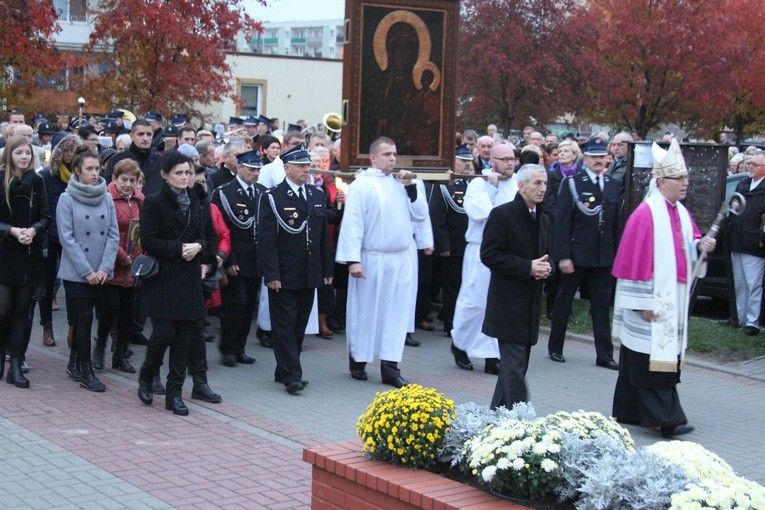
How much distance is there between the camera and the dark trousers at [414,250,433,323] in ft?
43.9

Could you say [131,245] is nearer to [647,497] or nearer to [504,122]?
[647,497]

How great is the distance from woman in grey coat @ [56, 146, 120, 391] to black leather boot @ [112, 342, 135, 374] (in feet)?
2.49

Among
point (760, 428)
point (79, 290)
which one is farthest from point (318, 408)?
point (760, 428)

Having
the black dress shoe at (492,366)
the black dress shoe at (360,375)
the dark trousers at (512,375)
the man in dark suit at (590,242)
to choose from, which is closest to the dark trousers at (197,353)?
the black dress shoe at (360,375)

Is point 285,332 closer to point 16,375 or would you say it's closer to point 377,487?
point 16,375

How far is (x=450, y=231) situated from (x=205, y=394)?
14.7 feet

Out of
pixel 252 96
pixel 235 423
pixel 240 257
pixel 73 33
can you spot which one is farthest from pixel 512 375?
pixel 73 33

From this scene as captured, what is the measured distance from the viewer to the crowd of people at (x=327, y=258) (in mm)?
8586

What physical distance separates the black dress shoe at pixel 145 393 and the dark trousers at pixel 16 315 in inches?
49.2

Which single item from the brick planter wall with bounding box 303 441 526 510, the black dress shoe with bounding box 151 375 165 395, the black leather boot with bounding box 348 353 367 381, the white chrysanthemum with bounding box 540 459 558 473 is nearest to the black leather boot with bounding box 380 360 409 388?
the black leather boot with bounding box 348 353 367 381

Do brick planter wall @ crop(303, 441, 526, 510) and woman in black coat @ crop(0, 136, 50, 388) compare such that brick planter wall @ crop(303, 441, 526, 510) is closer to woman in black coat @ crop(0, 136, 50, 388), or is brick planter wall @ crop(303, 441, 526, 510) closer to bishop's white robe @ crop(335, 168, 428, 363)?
bishop's white robe @ crop(335, 168, 428, 363)

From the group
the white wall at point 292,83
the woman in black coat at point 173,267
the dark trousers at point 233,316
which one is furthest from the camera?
the white wall at point 292,83

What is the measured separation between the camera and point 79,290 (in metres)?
9.57

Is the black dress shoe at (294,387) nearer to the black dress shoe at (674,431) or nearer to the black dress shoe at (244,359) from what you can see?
the black dress shoe at (244,359)
